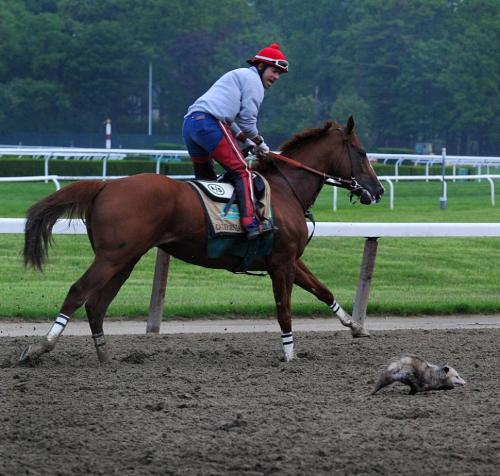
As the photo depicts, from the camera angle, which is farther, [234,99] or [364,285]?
[364,285]

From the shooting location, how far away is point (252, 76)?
7867 millimetres

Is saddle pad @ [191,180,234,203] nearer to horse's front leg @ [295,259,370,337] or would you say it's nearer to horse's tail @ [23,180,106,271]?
horse's tail @ [23,180,106,271]

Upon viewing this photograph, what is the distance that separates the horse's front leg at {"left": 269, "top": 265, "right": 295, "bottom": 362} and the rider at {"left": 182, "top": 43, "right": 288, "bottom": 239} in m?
0.38

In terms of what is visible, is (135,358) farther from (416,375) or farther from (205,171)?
(416,375)

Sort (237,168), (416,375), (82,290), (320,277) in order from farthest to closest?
(320,277) → (237,168) → (82,290) → (416,375)

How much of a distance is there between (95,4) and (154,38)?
12.3 ft

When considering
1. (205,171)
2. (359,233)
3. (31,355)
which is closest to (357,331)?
(359,233)

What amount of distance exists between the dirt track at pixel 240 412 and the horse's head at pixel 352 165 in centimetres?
105

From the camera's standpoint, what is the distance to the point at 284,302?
8.00 meters

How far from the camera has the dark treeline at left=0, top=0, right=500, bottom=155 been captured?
2388 inches

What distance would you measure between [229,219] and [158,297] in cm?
182

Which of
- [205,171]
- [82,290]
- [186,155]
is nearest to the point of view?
[82,290]

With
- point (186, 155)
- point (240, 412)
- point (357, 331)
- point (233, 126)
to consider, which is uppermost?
point (233, 126)

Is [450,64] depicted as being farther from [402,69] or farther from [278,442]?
[278,442]
